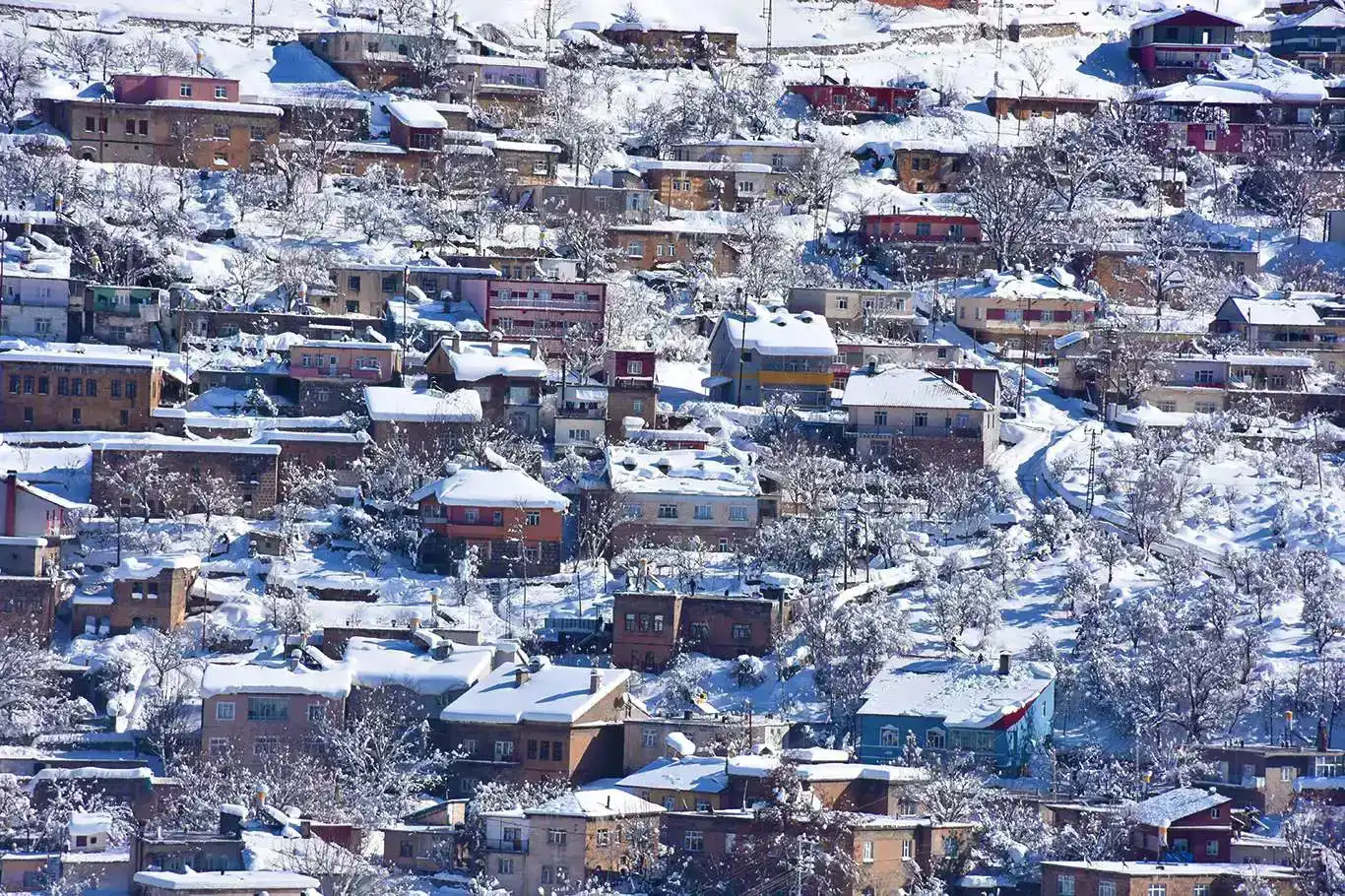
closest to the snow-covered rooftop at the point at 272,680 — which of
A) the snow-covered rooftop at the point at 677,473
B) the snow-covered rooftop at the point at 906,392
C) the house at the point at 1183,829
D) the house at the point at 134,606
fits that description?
the house at the point at 134,606

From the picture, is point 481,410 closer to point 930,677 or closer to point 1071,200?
point 930,677

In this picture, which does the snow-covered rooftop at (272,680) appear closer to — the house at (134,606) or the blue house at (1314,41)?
the house at (134,606)

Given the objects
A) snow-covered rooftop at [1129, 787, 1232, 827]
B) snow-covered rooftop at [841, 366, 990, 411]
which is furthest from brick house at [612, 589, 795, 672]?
snow-covered rooftop at [1129, 787, 1232, 827]

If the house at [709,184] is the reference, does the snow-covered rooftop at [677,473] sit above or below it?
below

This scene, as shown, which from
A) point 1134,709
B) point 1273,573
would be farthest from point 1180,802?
point 1273,573

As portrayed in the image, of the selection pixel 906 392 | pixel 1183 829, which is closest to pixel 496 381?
pixel 906 392

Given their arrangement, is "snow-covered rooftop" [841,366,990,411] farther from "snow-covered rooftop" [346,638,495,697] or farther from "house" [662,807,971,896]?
"house" [662,807,971,896]

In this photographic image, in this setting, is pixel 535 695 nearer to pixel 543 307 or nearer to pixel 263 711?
pixel 263 711
